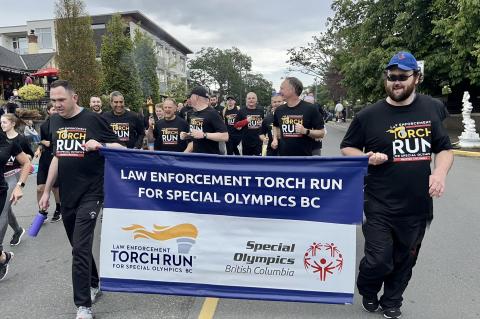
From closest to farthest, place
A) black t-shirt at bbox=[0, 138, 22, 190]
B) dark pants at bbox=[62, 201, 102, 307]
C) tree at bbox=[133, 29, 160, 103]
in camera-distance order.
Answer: dark pants at bbox=[62, 201, 102, 307], black t-shirt at bbox=[0, 138, 22, 190], tree at bbox=[133, 29, 160, 103]

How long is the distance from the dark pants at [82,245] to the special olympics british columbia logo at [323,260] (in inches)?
71.5

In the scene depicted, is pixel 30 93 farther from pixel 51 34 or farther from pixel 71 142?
pixel 51 34

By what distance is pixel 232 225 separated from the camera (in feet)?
12.1

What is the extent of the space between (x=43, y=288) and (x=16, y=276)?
2.06 feet

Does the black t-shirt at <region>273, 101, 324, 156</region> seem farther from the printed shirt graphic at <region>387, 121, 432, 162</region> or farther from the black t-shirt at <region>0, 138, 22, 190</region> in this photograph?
the black t-shirt at <region>0, 138, 22, 190</region>

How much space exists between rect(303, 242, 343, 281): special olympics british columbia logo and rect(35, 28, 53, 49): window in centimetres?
5721

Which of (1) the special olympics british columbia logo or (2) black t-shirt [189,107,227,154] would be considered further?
(2) black t-shirt [189,107,227,154]

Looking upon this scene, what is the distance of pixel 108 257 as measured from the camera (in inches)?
150

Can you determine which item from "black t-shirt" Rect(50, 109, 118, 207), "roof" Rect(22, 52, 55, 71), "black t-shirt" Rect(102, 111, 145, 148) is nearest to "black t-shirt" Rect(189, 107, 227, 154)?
"black t-shirt" Rect(102, 111, 145, 148)

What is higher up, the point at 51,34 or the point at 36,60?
the point at 51,34

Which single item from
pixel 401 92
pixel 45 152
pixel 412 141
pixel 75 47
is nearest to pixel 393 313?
pixel 412 141

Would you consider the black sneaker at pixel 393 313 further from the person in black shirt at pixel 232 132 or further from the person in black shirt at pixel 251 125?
the person in black shirt at pixel 232 132

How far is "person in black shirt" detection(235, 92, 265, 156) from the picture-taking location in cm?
982

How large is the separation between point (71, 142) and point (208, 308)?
6.29 feet
